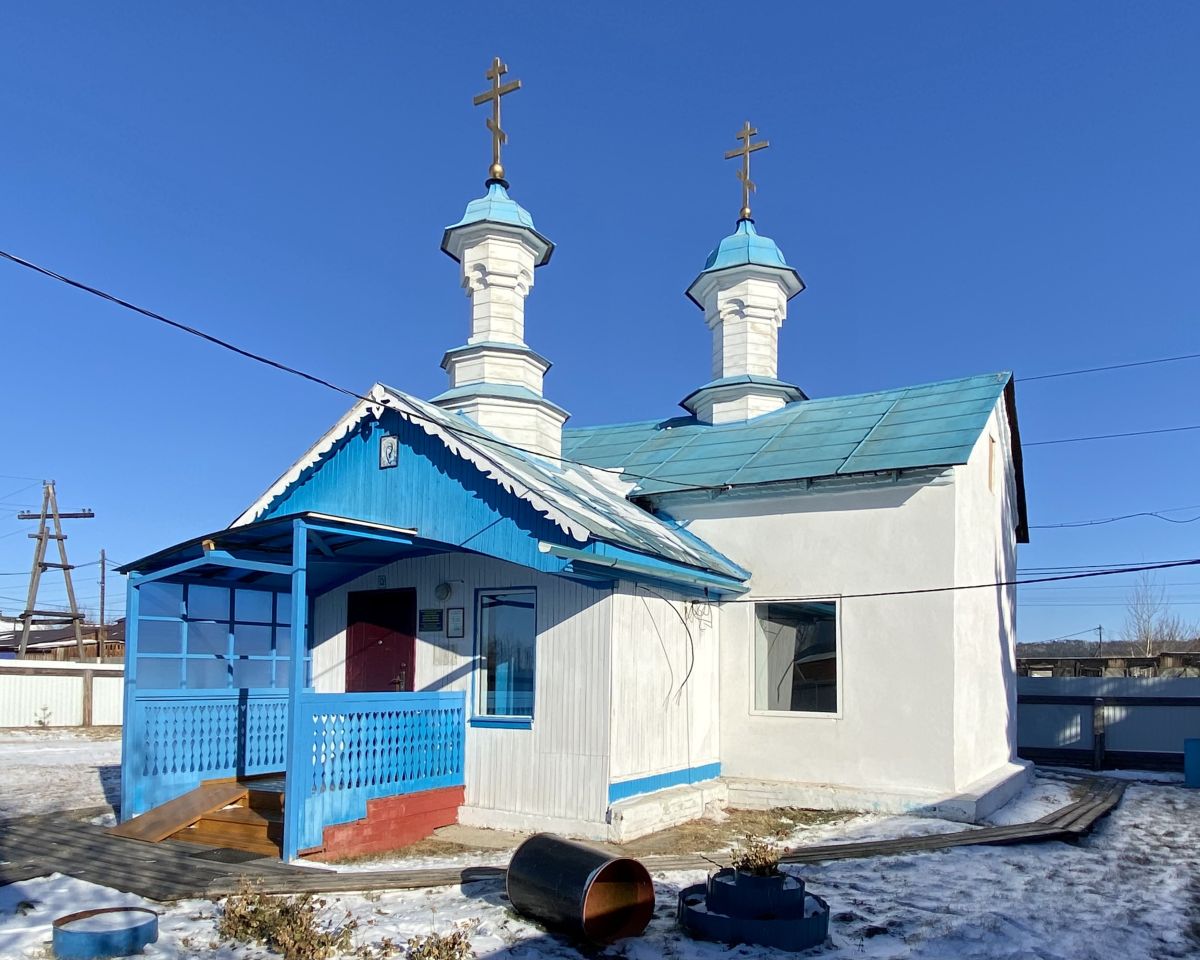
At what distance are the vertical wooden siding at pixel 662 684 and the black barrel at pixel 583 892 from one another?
3.47m

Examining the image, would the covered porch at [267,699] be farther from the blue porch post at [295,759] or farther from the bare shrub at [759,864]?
the bare shrub at [759,864]

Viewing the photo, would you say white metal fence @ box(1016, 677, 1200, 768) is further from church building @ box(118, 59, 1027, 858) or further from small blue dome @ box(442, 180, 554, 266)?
small blue dome @ box(442, 180, 554, 266)

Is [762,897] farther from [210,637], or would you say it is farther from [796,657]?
[210,637]

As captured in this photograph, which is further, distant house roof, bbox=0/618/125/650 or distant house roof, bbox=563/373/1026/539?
distant house roof, bbox=0/618/125/650

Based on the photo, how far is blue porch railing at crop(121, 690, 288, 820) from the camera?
10344 millimetres

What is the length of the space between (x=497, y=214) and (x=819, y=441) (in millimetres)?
5845

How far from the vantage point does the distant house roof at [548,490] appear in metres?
9.74

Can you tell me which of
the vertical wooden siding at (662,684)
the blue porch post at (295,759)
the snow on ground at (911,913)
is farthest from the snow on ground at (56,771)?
the vertical wooden siding at (662,684)

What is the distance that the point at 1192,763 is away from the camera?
14492 millimetres

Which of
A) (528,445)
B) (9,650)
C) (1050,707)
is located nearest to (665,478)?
(528,445)

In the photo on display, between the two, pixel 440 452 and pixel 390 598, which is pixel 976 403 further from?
pixel 390 598

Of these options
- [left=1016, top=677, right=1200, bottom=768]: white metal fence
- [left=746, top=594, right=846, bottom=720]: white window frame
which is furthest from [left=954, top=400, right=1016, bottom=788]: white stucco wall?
[left=1016, top=677, right=1200, bottom=768]: white metal fence

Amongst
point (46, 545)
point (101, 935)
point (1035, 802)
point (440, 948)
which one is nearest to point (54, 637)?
point (46, 545)

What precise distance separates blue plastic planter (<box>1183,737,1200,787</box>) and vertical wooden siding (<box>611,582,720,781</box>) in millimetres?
7578
